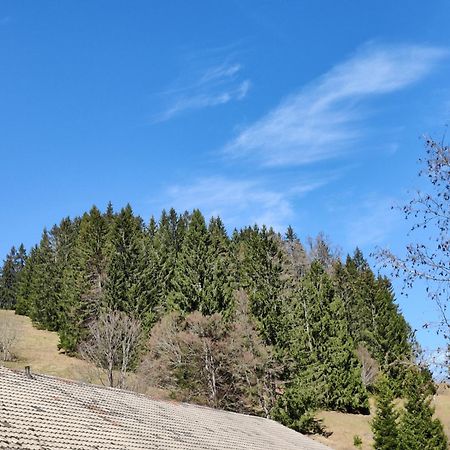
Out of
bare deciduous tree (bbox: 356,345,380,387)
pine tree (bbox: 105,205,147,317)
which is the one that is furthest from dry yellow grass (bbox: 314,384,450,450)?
pine tree (bbox: 105,205,147,317)

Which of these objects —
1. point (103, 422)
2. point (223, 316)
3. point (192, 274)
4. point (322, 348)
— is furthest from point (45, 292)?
point (103, 422)

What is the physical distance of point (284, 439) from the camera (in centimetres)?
2119

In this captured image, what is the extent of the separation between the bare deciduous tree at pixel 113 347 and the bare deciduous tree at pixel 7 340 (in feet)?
34.5

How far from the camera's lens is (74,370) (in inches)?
1625

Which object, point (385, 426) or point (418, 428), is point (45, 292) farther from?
point (418, 428)

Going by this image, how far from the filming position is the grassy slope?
38656 mm

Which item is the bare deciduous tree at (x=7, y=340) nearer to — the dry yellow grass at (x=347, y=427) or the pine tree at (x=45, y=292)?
the pine tree at (x=45, y=292)

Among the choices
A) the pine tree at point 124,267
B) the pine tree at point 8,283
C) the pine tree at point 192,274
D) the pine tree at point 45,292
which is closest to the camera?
the pine tree at point 192,274

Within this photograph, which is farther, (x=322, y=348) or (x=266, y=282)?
(x=322, y=348)

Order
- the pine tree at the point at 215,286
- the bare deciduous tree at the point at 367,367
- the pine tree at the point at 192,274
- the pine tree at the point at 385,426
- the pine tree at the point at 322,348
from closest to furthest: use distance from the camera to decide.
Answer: the pine tree at the point at 385,426 < the pine tree at the point at 322,348 < the pine tree at the point at 215,286 < the pine tree at the point at 192,274 < the bare deciduous tree at the point at 367,367

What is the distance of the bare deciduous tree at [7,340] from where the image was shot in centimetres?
4819

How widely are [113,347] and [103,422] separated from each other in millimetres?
28756

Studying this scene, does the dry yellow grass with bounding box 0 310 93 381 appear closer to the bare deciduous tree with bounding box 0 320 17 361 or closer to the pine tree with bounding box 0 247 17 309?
the bare deciduous tree with bounding box 0 320 17 361

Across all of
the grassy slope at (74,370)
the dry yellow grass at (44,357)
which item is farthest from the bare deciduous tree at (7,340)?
the grassy slope at (74,370)
